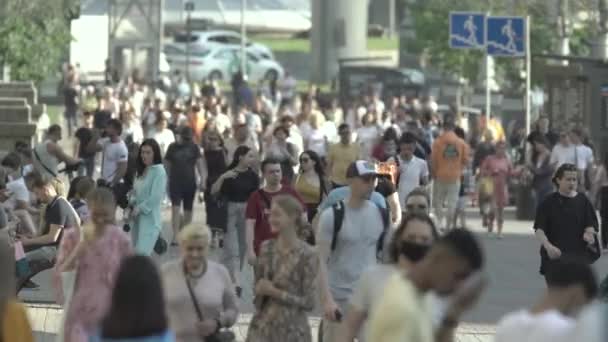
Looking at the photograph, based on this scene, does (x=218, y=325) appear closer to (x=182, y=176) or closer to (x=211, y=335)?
(x=211, y=335)

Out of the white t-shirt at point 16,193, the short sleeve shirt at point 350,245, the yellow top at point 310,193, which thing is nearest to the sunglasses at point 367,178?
the short sleeve shirt at point 350,245

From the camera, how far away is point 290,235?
1209 cm

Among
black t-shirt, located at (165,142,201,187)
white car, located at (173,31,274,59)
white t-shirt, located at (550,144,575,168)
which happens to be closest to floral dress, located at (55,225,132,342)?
black t-shirt, located at (165,142,201,187)

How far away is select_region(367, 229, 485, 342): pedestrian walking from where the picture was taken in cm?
872

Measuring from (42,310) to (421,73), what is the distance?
52749 millimetres

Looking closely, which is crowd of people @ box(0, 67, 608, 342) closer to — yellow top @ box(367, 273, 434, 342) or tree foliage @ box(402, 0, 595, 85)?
yellow top @ box(367, 273, 434, 342)

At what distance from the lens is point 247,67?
267 feet

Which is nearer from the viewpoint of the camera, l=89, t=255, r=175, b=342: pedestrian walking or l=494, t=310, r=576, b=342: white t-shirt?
l=89, t=255, r=175, b=342: pedestrian walking

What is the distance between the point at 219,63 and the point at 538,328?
240 feet

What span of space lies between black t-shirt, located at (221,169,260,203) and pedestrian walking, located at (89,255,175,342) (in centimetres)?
1195

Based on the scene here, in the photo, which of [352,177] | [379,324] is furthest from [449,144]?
[379,324]

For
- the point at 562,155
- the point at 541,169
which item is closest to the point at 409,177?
the point at 541,169

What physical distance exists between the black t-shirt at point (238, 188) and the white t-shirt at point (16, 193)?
1.96 m

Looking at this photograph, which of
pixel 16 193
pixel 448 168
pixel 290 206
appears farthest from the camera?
pixel 448 168
